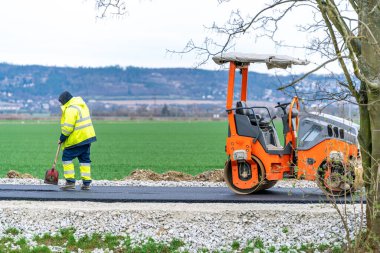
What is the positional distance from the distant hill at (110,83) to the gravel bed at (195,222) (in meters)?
149

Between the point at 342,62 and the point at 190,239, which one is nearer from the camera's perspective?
the point at 342,62

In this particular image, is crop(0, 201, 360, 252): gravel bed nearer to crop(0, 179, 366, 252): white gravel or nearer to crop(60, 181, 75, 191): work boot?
crop(0, 179, 366, 252): white gravel

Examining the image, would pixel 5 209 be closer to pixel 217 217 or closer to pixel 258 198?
pixel 217 217

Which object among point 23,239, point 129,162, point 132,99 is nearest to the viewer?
point 23,239

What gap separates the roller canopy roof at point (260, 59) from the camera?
15188mm

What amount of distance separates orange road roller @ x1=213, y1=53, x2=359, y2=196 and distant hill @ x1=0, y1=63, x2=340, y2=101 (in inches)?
5782

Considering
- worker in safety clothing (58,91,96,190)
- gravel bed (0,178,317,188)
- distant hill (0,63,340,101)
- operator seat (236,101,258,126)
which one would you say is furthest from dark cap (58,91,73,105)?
distant hill (0,63,340,101)

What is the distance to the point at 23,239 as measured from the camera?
12430mm

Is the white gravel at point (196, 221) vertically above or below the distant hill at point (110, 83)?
below

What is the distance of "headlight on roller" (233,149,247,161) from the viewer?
1532cm

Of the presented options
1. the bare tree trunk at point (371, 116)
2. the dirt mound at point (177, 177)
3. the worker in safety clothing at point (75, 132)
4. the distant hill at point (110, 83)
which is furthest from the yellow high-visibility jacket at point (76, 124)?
the distant hill at point (110, 83)

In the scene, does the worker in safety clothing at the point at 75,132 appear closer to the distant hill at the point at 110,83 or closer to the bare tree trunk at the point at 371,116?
the bare tree trunk at the point at 371,116

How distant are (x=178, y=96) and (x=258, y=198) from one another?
526ft

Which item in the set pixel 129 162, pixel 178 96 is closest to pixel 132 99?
pixel 178 96
